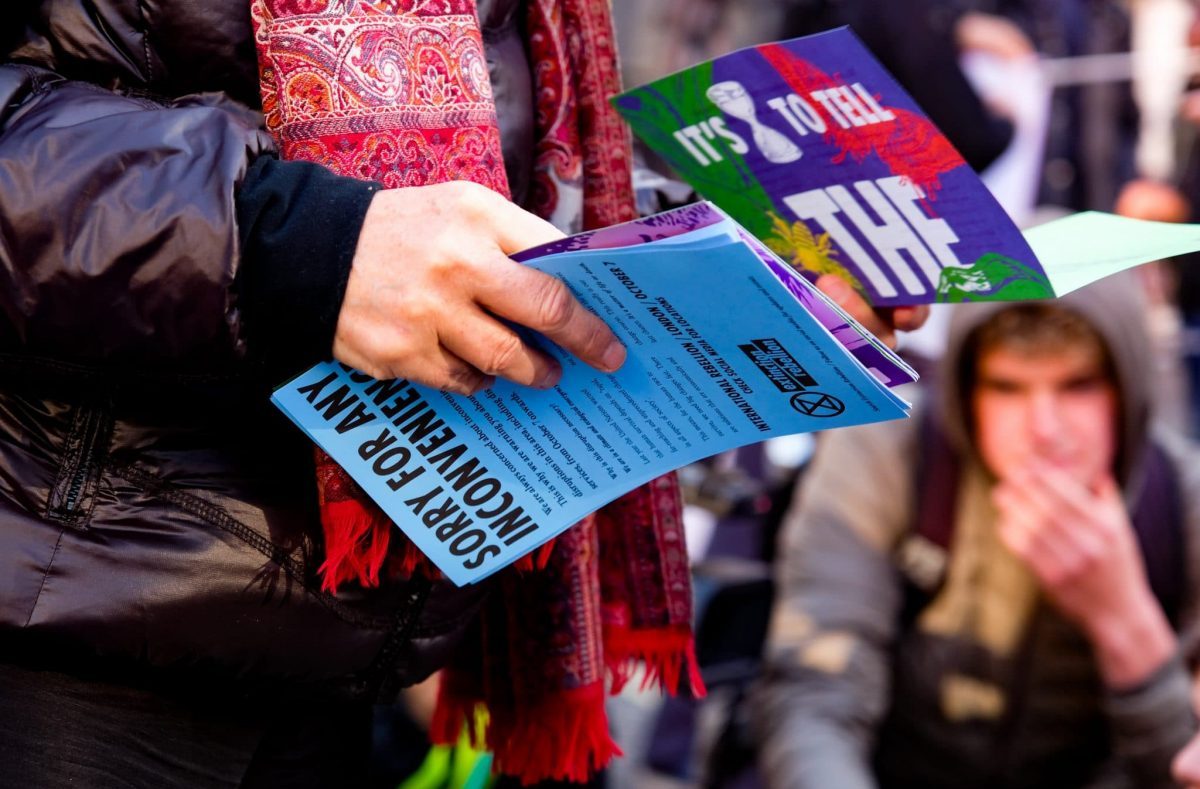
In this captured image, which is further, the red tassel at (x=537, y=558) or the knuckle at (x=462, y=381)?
the red tassel at (x=537, y=558)

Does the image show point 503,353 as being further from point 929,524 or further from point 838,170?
point 929,524

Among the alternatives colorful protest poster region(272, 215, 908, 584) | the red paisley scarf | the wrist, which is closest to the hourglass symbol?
the red paisley scarf

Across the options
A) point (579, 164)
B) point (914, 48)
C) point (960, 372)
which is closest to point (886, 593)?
point (960, 372)

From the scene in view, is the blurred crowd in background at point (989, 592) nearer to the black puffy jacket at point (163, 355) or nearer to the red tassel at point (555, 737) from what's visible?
the red tassel at point (555, 737)

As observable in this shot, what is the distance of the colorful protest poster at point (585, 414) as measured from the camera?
0.78 m

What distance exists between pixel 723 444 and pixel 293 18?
16.8 inches

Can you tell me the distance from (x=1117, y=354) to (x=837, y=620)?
26.2 inches

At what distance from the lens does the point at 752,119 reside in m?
0.97

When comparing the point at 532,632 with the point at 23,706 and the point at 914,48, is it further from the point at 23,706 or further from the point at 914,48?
the point at 914,48

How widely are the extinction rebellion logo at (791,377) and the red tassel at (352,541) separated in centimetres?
30

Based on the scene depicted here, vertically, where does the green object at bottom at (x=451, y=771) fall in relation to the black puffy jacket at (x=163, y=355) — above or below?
below

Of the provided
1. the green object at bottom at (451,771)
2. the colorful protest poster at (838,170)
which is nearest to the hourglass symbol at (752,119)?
the colorful protest poster at (838,170)

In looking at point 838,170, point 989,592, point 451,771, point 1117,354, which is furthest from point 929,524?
point 838,170

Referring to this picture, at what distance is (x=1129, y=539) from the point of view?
2.03 metres
